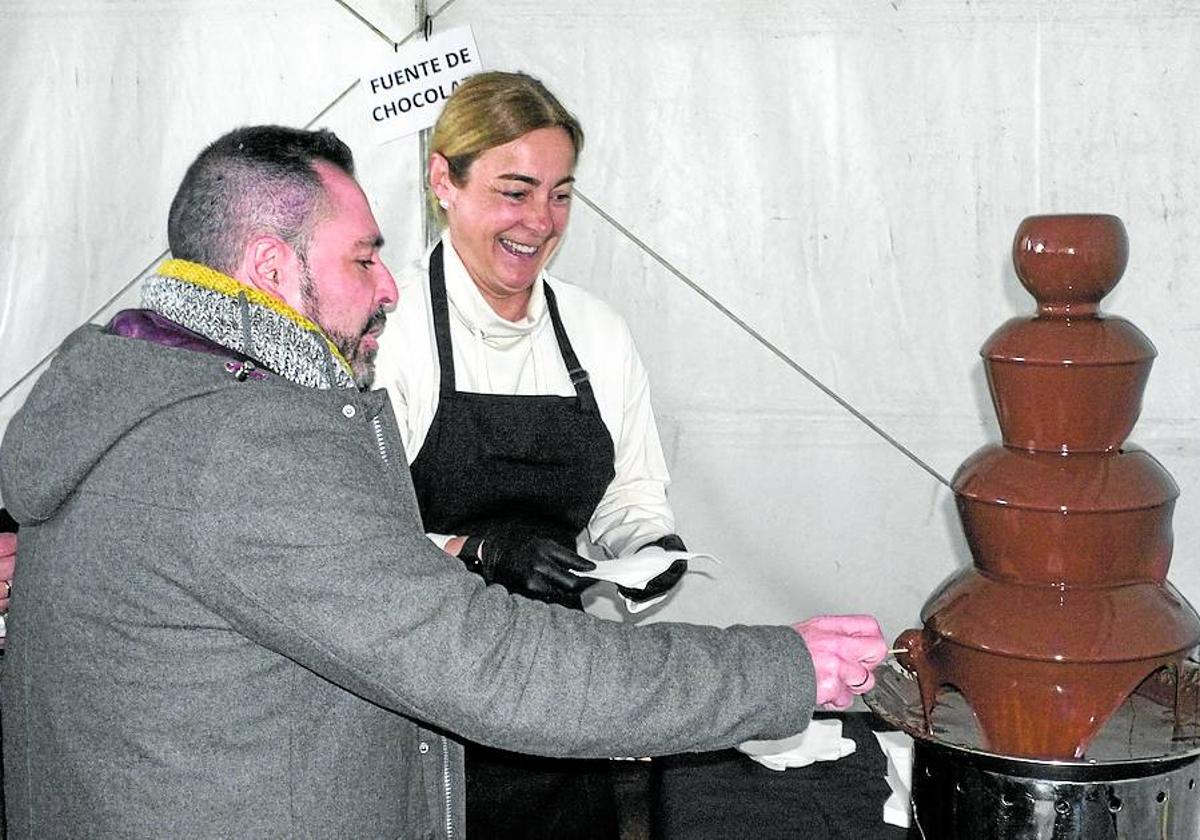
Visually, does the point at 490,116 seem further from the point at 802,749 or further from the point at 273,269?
the point at 802,749

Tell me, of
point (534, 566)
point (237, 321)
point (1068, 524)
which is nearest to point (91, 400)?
point (237, 321)

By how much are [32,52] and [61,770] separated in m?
2.03

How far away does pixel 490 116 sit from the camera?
2.61 m

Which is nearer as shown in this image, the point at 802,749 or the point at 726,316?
the point at 802,749

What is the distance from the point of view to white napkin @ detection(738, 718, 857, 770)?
198 centimetres

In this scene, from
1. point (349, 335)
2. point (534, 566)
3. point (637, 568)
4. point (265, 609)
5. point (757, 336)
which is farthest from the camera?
point (757, 336)

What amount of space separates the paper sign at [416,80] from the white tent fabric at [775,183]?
0.12ft

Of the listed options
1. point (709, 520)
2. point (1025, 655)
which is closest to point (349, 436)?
point (1025, 655)

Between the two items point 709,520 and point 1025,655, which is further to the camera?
point 709,520

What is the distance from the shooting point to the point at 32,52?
3.12 m

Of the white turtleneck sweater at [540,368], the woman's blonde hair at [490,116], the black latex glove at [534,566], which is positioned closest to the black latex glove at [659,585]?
the black latex glove at [534,566]

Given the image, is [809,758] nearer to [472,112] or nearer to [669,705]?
[669,705]

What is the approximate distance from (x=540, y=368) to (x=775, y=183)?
0.75 metres

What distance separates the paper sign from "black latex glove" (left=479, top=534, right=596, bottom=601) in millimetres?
1113
